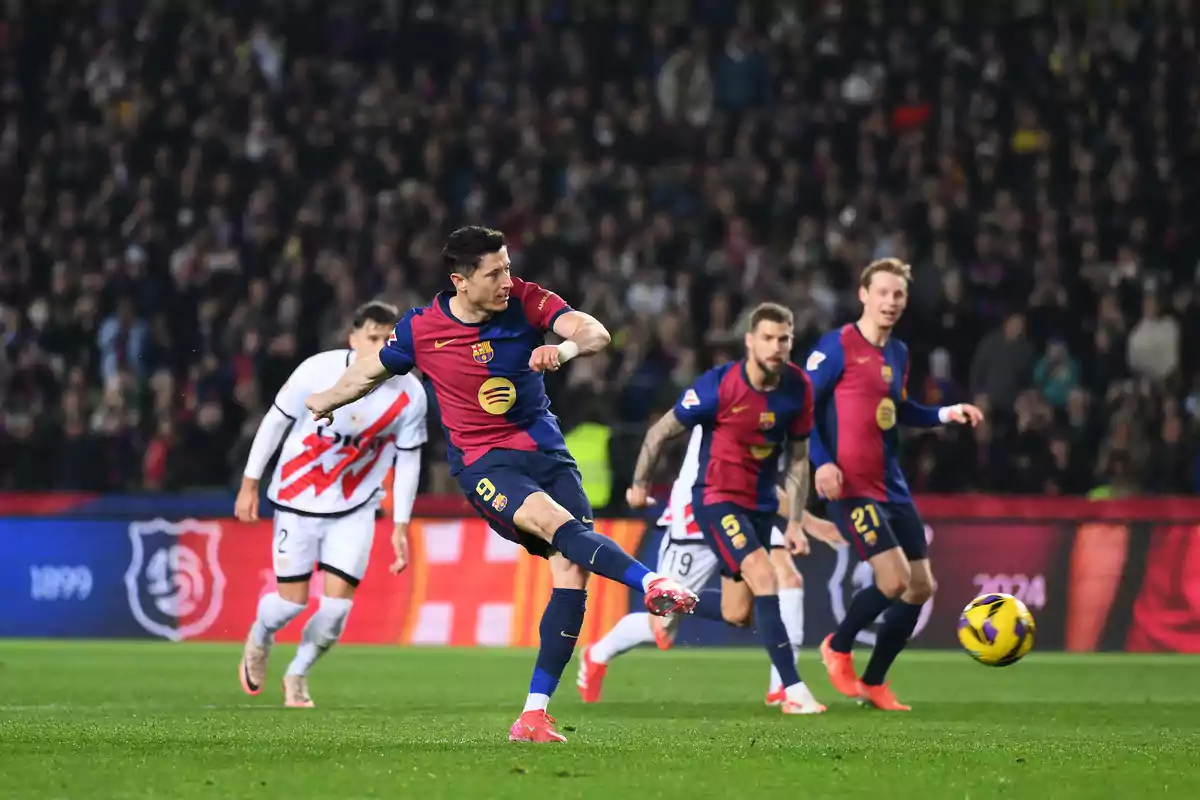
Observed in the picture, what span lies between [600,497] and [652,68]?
7.59 meters

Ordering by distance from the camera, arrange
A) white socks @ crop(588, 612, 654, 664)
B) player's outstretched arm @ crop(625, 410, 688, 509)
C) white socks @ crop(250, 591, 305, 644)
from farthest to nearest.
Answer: white socks @ crop(588, 612, 654, 664) < white socks @ crop(250, 591, 305, 644) < player's outstretched arm @ crop(625, 410, 688, 509)

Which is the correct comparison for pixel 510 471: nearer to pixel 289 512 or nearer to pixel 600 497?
pixel 289 512

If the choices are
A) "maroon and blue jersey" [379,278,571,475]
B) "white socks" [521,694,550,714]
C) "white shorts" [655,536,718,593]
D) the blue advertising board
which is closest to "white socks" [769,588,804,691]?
"white shorts" [655,536,718,593]

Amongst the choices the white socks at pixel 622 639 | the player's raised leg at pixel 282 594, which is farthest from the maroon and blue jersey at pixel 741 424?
the player's raised leg at pixel 282 594

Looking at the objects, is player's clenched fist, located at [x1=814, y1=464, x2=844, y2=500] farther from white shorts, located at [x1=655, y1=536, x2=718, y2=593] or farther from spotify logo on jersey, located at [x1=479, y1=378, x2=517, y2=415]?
spotify logo on jersey, located at [x1=479, y1=378, x2=517, y2=415]

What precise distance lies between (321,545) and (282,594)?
37 centimetres

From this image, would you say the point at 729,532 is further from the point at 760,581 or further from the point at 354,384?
the point at 354,384

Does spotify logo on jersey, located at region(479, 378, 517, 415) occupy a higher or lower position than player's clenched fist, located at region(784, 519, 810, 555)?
higher

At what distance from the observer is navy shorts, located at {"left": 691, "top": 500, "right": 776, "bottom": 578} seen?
10477mm

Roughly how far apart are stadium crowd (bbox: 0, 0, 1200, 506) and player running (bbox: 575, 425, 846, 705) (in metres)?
5.42

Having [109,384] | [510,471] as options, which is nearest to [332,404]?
[510,471]

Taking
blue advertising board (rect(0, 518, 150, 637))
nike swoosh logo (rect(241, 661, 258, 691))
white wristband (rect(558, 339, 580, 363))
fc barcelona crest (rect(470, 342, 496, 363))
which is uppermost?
white wristband (rect(558, 339, 580, 363))

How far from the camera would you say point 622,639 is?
1162cm

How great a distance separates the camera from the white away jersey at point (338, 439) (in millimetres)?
11305
